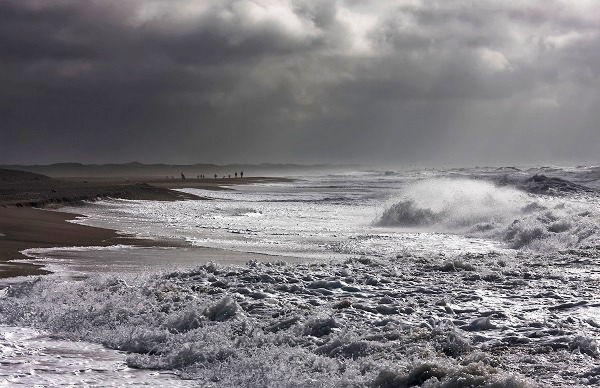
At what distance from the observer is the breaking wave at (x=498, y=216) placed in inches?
621

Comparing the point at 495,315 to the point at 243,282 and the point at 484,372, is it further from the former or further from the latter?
the point at 243,282

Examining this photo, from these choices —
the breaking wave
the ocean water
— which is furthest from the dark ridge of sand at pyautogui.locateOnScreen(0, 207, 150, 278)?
the breaking wave

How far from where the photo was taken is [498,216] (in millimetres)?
21391

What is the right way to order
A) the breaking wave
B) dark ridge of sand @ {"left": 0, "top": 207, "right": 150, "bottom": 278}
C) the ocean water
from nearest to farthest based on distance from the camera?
the ocean water, dark ridge of sand @ {"left": 0, "top": 207, "right": 150, "bottom": 278}, the breaking wave

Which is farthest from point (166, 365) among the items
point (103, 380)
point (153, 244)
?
point (153, 244)

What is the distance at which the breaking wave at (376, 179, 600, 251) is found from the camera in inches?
621

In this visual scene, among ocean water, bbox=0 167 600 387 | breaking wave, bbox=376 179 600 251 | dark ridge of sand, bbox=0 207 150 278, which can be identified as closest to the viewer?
ocean water, bbox=0 167 600 387

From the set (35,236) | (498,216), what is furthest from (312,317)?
(498,216)

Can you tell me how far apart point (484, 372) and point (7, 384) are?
4.06 metres

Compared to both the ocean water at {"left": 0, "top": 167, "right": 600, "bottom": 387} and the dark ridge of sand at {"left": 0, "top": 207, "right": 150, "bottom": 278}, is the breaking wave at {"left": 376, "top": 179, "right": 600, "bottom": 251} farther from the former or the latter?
the dark ridge of sand at {"left": 0, "top": 207, "right": 150, "bottom": 278}

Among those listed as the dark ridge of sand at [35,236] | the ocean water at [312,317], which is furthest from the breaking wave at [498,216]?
the dark ridge of sand at [35,236]

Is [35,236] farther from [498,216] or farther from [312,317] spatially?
[498,216]

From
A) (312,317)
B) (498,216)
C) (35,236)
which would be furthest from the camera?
(498,216)

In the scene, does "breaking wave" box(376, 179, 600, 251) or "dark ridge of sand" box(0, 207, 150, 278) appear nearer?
"dark ridge of sand" box(0, 207, 150, 278)
